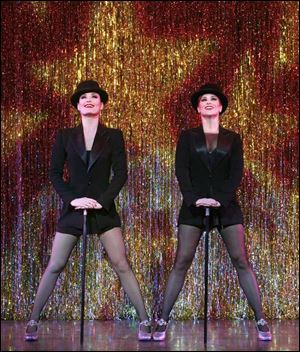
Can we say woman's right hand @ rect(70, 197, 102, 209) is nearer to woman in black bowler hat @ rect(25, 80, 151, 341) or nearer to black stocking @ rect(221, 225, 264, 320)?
woman in black bowler hat @ rect(25, 80, 151, 341)

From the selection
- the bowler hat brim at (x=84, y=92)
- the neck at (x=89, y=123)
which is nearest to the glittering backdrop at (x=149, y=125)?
the bowler hat brim at (x=84, y=92)

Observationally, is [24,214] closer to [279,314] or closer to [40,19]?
[40,19]

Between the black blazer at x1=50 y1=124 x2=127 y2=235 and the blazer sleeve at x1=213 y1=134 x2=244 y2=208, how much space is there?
0.64m

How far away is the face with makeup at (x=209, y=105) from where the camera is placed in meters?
5.10

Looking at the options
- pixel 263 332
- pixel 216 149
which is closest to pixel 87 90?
pixel 216 149

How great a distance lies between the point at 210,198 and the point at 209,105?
2.18 ft

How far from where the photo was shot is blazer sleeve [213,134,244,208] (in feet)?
15.9

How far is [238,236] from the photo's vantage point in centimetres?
486

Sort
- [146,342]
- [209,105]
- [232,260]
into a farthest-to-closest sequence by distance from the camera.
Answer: [209,105] < [232,260] < [146,342]

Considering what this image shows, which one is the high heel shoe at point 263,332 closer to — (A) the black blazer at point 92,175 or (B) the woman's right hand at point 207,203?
(B) the woman's right hand at point 207,203

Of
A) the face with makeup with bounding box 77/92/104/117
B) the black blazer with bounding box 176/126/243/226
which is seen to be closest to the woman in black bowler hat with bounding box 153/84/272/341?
the black blazer with bounding box 176/126/243/226

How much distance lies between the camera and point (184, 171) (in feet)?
16.3

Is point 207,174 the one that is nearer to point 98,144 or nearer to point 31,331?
point 98,144

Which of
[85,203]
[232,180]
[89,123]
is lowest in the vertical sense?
[85,203]
